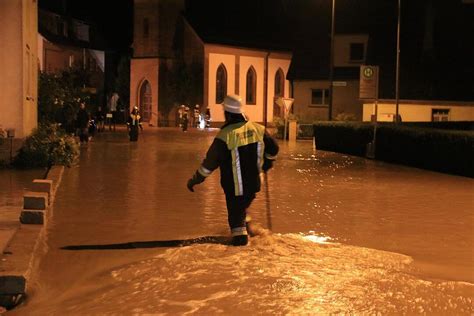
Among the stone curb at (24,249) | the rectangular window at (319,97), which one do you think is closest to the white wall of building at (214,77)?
the rectangular window at (319,97)

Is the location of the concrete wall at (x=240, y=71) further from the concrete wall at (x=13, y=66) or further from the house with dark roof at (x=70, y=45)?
the concrete wall at (x=13, y=66)

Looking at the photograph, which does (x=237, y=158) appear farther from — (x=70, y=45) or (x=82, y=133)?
(x=70, y=45)

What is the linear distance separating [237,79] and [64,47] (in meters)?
14.3

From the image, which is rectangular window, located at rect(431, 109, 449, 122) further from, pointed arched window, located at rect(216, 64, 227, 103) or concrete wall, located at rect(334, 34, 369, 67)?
pointed arched window, located at rect(216, 64, 227, 103)

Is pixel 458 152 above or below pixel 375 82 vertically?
below

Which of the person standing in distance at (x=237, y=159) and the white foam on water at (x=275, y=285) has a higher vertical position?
the person standing in distance at (x=237, y=159)

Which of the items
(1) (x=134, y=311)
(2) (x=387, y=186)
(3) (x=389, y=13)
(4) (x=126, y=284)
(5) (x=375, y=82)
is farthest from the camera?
(3) (x=389, y=13)

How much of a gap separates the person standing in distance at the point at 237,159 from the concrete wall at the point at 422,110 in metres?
35.1

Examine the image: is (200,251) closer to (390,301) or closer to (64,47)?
(390,301)

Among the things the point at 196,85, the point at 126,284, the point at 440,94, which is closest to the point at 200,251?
the point at 126,284

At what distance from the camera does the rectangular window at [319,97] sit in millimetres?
53125

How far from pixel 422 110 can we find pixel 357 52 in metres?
9.25

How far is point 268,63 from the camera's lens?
213ft

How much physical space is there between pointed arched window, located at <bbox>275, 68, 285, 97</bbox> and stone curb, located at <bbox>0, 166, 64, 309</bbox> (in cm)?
5360
